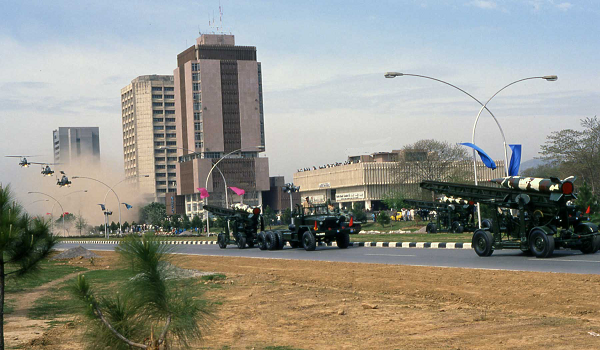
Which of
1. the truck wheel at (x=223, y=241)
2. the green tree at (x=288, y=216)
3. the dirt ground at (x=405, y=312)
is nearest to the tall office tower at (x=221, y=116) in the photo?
the green tree at (x=288, y=216)

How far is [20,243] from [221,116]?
471 feet

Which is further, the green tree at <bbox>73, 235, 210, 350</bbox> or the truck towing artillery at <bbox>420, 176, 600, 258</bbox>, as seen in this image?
the truck towing artillery at <bbox>420, 176, 600, 258</bbox>

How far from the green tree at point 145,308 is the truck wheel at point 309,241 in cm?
2373

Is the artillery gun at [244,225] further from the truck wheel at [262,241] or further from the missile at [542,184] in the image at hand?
the missile at [542,184]

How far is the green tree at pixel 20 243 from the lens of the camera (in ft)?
22.8

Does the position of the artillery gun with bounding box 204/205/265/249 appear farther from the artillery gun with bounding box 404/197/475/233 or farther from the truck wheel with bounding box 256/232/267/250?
the artillery gun with bounding box 404/197/475/233

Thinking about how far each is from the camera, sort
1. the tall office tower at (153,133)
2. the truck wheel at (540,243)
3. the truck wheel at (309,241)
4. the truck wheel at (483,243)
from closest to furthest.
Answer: the truck wheel at (540,243) < the truck wheel at (483,243) < the truck wheel at (309,241) < the tall office tower at (153,133)

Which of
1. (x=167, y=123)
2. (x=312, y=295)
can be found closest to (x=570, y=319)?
(x=312, y=295)

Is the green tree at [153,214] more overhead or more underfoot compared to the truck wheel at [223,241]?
more overhead

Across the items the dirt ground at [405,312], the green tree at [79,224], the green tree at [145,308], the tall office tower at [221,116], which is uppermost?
the tall office tower at [221,116]

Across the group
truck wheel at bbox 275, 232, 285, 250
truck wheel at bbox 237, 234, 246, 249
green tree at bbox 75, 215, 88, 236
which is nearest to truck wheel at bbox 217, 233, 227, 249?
truck wheel at bbox 237, 234, 246, 249

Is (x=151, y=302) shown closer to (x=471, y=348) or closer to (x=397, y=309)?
(x=471, y=348)

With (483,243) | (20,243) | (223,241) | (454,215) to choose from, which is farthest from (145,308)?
(454,215)

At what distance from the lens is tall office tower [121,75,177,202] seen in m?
190
